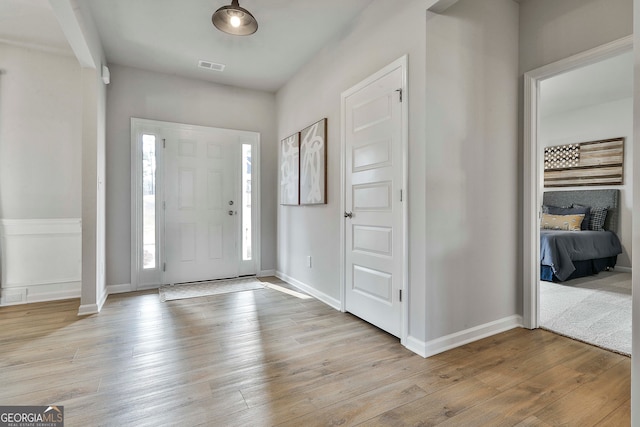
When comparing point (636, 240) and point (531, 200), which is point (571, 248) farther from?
point (636, 240)

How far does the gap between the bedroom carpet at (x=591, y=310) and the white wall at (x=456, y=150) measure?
0.46 metres

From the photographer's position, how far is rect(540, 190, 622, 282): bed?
400cm

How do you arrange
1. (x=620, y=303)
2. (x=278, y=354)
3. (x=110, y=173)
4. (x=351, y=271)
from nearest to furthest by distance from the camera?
(x=278, y=354) < (x=351, y=271) < (x=620, y=303) < (x=110, y=173)

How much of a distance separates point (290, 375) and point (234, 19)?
249 cm

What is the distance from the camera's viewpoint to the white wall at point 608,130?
472cm

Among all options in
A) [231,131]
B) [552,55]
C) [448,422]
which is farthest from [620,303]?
[231,131]

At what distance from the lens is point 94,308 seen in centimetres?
289

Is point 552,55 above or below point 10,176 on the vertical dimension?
above

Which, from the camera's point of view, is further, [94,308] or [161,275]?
[161,275]

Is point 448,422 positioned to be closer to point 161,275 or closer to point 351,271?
point 351,271

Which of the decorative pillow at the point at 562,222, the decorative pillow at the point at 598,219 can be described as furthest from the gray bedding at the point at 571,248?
the decorative pillow at the point at 562,222

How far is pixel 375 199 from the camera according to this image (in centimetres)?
252

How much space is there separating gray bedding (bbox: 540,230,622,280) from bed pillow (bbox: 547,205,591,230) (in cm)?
32

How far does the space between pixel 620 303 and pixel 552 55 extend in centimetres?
255
